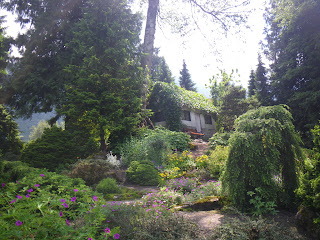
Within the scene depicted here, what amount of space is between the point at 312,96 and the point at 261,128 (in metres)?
11.7

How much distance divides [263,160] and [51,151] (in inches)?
312

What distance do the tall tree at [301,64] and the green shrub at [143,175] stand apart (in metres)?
10.3

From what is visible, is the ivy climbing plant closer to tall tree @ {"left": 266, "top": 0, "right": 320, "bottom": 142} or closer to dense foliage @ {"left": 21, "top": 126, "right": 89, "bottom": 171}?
tall tree @ {"left": 266, "top": 0, "right": 320, "bottom": 142}

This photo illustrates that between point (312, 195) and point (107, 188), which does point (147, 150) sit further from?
point (312, 195)

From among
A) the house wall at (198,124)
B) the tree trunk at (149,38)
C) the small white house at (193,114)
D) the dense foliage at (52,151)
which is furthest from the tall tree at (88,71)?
the house wall at (198,124)

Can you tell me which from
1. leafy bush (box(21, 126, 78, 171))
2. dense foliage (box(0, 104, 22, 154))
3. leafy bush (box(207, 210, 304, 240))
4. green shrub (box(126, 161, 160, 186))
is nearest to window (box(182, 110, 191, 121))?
leafy bush (box(21, 126, 78, 171))

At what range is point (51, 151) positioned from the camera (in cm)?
912

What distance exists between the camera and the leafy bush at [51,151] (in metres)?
8.70

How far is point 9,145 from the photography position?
13.8m

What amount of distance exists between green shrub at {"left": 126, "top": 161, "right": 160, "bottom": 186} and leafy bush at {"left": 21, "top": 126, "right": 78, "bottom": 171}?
8.95ft

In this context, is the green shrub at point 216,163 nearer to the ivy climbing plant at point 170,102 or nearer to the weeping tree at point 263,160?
the weeping tree at point 263,160

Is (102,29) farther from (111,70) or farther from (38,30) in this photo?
(38,30)

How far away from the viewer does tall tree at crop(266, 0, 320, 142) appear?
45.5 feet

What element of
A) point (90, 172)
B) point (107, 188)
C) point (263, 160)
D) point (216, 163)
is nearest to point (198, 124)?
point (216, 163)
